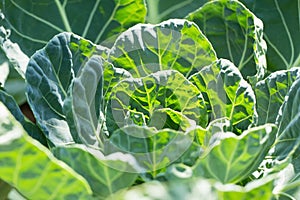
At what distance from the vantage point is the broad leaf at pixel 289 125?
0.68 metres

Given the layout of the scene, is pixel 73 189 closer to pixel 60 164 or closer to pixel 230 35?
pixel 60 164

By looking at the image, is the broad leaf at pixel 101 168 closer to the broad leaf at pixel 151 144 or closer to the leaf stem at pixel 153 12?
the broad leaf at pixel 151 144

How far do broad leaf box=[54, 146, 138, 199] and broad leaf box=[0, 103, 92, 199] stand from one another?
0.08ft

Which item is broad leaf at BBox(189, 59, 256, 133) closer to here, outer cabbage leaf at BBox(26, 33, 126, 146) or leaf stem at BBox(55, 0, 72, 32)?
outer cabbage leaf at BBox(26, 33, 126, 146)

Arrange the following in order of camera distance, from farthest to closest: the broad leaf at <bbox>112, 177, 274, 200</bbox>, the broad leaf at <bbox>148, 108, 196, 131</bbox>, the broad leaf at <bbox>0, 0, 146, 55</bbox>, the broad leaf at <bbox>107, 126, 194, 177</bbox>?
1. the broad leaf at <bbox>0, 0, 146, 55</bbox>
2. the broad leaf at <bbox>148, 108, 196, 131</bbox>
3. the broad leaf at <bbox>107, 126, 194, 177</bbox>
4. the broad leaf at <bbox>112, 177, 274, 200</bbox>

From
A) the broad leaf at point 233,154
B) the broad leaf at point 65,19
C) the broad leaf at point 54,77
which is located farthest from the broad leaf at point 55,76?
the broad leaf at point 233,154

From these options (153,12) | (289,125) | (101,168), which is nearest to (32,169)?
(101,168)

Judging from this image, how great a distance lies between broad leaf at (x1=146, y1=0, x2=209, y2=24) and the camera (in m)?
0.92

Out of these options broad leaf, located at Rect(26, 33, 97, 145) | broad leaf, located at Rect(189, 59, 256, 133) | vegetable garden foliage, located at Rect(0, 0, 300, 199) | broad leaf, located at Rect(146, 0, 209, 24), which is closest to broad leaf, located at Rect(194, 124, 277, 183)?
vegetable garden foliage, located at Rect(0, 0, 300, 199)

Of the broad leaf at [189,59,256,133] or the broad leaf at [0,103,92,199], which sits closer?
the broad leaf at [0,103,92,199]

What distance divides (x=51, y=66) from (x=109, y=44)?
0.40ft

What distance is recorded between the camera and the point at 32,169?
541mm

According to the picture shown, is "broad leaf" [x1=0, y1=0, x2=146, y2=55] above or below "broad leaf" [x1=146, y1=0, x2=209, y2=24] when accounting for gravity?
above

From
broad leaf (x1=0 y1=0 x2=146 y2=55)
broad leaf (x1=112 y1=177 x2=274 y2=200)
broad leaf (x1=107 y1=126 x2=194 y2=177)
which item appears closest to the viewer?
broad leaf (x1=112 y1=177 x2=274 y2=200)
